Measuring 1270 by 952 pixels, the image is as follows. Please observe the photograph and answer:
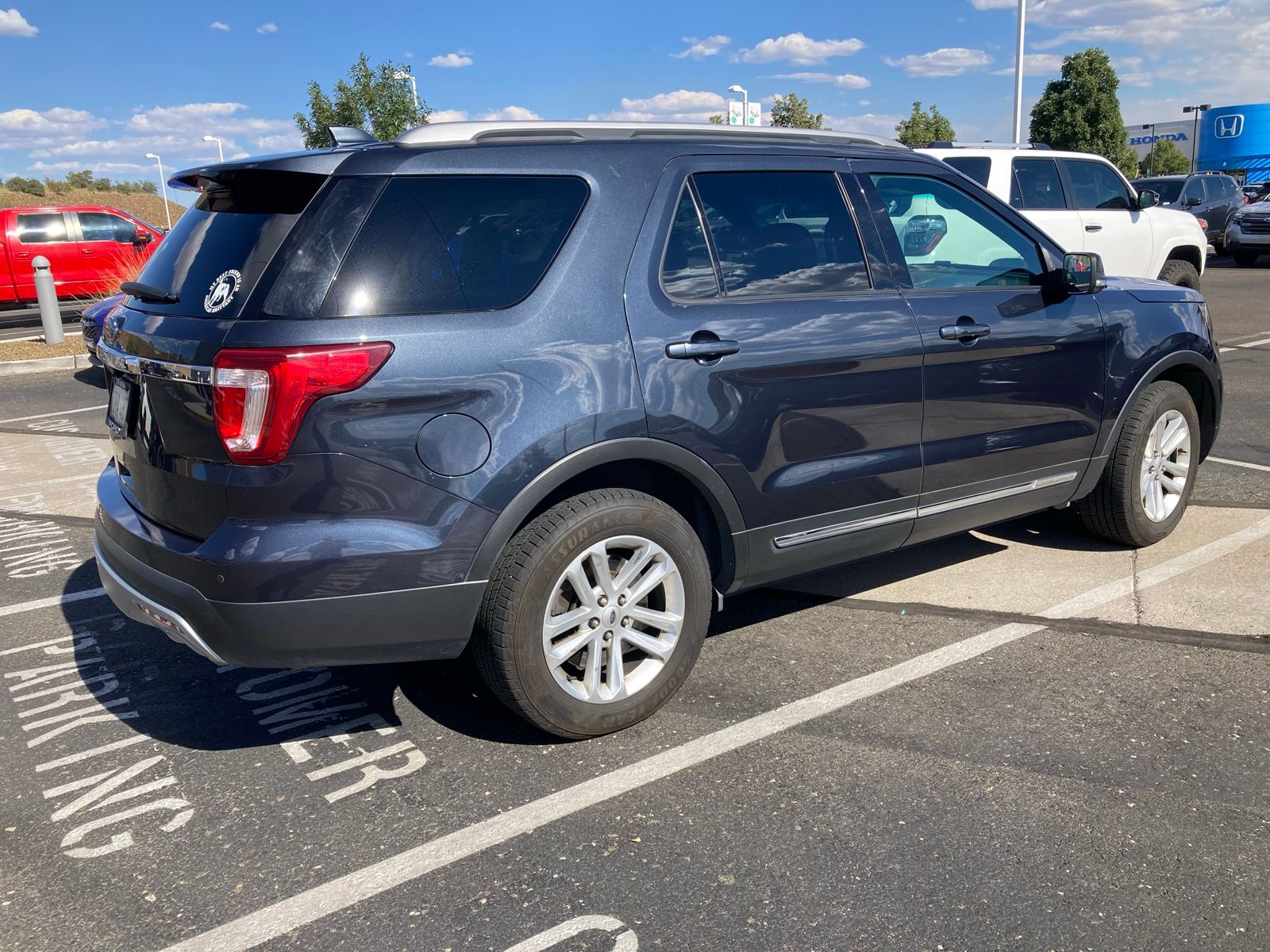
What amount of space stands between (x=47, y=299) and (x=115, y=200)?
56455mm

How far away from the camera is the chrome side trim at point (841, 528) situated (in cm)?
379

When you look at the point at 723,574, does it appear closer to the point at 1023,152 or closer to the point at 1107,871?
the point at 1107,871

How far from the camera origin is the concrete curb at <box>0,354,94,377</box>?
12547 mm

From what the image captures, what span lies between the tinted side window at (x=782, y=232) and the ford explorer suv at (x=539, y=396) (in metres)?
0.01

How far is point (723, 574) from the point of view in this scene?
3732 mm

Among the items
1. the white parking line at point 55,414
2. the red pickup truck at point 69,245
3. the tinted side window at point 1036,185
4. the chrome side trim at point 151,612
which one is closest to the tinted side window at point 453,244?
the chrome side trim at point 151,612

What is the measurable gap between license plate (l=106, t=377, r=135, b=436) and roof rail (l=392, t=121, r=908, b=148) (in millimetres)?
1132

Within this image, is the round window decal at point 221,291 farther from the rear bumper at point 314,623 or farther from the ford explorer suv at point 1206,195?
the ford explorer suv at point 1206,195

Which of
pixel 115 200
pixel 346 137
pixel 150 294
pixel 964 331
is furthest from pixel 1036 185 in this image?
pixel 115 200

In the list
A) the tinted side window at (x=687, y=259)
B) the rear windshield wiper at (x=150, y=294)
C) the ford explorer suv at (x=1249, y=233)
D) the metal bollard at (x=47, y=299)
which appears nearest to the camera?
the rear windshield wiper at (x=150, y=294)

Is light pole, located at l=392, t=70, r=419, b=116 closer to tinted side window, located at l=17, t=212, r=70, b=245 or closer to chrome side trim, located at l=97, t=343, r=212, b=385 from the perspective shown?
tinted side window, located at l=17, t=212, r=70, b=245

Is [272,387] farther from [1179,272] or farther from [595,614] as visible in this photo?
[1179,272]

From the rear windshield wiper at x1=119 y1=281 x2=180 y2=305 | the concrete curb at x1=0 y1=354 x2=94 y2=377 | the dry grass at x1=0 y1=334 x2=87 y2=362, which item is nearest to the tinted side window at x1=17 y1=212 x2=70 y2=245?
the dry grass at x1=0 y1=334 x2=87 y2=362

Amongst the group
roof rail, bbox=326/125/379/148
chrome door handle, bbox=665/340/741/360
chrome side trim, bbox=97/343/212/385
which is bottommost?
chrome door handle, bbox=665/340/741/360
